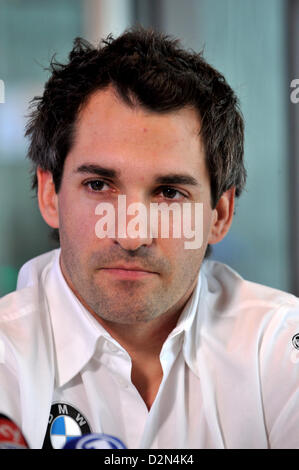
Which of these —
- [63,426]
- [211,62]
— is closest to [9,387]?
[63,426]

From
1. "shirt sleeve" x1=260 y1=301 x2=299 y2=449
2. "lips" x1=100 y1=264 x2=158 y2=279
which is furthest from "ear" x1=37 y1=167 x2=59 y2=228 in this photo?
"shirt sleeve" x1=260 y1=301 x2=299 y2=449

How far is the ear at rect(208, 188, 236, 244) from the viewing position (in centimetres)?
90

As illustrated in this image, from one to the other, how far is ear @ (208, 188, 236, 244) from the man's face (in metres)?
0.07

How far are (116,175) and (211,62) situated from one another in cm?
25

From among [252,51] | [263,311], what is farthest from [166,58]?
[263,311]

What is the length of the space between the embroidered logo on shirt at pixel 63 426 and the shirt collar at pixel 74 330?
0.04 metres

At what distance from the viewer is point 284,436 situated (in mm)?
789

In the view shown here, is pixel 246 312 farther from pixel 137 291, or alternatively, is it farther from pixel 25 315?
pixel 25 315

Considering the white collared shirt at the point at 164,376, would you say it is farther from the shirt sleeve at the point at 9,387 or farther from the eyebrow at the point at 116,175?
the eyebrow at the point at 116,175

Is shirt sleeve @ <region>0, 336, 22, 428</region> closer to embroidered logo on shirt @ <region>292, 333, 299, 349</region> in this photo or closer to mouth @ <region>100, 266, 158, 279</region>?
mouth @ <region>100, 266, 158, 279</region>

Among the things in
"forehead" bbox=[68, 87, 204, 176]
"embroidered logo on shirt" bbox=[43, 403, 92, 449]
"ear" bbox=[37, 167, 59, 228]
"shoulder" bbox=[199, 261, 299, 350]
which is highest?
"forehead" bbox=[68, 87, 204, 176]

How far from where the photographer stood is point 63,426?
2.49ft

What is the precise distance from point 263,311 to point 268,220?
0.15m
